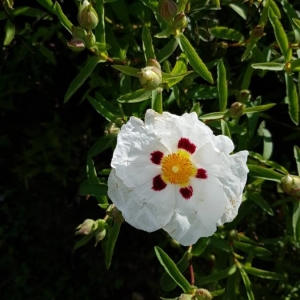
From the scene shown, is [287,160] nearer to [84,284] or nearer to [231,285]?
[231,285]

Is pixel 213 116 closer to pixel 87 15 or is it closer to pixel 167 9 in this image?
pixel 167 9

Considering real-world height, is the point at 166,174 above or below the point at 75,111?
above

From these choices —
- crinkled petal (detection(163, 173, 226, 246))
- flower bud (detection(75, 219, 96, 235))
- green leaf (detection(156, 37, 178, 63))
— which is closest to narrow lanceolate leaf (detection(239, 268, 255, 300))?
crinkled petal (detection(163, 173, 226, 246))

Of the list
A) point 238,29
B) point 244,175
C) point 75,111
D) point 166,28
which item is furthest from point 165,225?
point 75,111

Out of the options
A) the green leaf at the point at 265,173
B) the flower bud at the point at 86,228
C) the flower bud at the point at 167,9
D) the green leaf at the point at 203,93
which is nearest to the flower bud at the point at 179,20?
the flower bud at the point at 167,9

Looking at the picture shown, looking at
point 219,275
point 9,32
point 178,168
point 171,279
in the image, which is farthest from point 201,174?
point 9,32

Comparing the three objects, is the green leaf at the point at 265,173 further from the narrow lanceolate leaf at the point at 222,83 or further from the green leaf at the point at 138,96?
the green leaf at the point at 138,96

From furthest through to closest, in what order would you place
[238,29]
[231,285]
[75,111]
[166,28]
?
[75,111] → [238,29] → [231,285] → [166,28]
